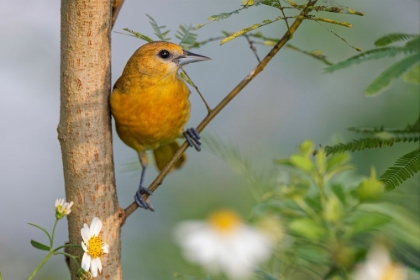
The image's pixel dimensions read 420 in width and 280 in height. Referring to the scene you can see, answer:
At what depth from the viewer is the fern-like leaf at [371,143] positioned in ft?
4.23

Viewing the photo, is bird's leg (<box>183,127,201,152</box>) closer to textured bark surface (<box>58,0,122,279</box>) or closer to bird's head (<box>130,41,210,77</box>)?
bird's head (<box>130,41,210,77</box>)

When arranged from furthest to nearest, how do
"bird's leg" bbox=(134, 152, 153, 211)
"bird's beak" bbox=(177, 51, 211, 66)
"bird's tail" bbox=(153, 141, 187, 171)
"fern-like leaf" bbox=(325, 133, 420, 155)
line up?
"bird's tail" bbox=(153, 141, 187, 171) < "bird's beak" bbox=(177, 51, 211, 66) < "bird's leg" bbox=(134, 152, 153, 211) < "fern-like leaf" bbox=(325, 133, 420, 155)

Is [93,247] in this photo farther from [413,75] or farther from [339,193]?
[413,75]

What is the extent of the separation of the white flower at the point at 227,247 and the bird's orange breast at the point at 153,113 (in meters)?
1.20

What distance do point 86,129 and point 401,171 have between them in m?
0.95

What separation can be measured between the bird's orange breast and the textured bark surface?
641mm

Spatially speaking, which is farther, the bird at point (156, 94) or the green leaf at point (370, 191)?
the bird at point (156, 94)

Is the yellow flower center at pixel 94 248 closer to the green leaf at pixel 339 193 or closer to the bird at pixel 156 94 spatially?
the green leaf at pixel 339 193

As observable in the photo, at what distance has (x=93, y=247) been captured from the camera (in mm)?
1685

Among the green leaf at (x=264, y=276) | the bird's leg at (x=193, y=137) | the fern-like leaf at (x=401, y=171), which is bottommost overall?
the green leaf at (x=264, y=276)

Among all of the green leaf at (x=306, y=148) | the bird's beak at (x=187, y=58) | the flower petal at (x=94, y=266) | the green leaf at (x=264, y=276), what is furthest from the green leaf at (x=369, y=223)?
the bird's beak at (x=187, y=58)

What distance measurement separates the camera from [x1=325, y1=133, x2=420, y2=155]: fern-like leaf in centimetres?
129

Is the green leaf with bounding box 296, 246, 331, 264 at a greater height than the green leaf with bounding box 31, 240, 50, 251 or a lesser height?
lesser

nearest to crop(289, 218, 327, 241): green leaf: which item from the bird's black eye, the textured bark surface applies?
the textured bark surface
